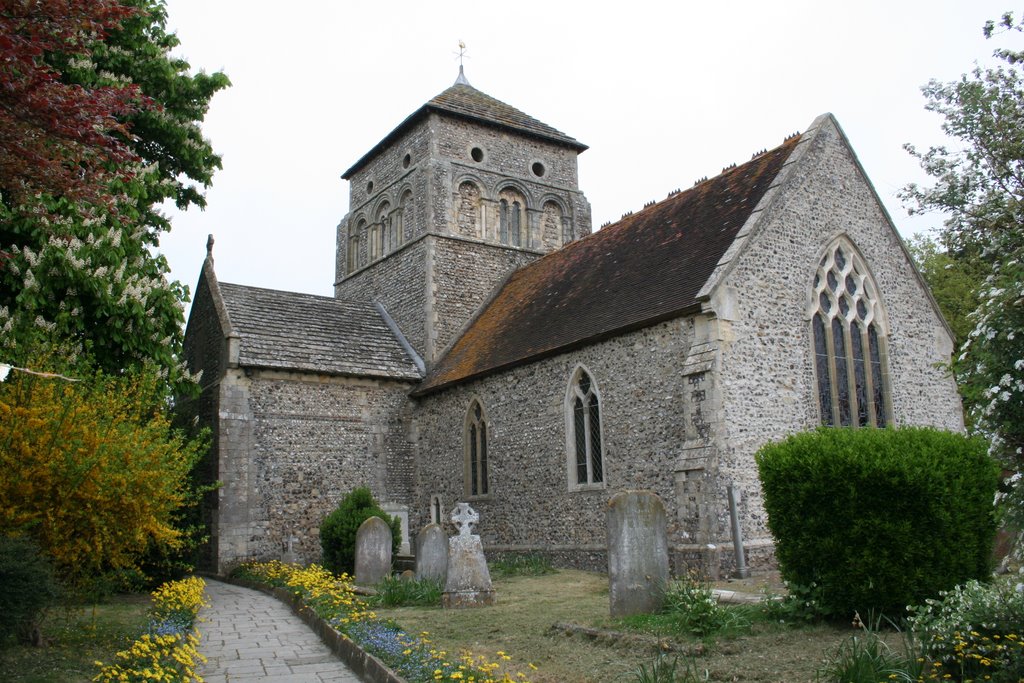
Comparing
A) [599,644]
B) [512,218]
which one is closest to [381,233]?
[512,218]

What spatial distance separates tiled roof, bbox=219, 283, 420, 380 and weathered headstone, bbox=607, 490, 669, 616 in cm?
1244

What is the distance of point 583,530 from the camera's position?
16.8 m

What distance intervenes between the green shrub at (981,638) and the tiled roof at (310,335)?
1699 cm

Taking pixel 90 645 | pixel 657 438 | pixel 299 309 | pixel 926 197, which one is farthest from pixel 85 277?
pixel 926 197

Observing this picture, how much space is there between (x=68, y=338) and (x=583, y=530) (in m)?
10.1

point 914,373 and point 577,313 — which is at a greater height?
point 577,313

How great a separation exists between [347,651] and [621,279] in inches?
441

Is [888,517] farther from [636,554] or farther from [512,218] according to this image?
[512,218]

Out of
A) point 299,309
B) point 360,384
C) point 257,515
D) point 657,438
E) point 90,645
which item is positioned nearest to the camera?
point 90,645

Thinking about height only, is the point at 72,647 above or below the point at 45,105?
below

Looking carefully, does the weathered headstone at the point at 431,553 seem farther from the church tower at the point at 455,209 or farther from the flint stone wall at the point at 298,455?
the church tower at the point at 455,209

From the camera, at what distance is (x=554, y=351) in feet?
58.2

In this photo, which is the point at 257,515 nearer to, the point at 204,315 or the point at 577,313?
the point at 204,315

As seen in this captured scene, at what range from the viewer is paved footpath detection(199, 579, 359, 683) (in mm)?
8102
